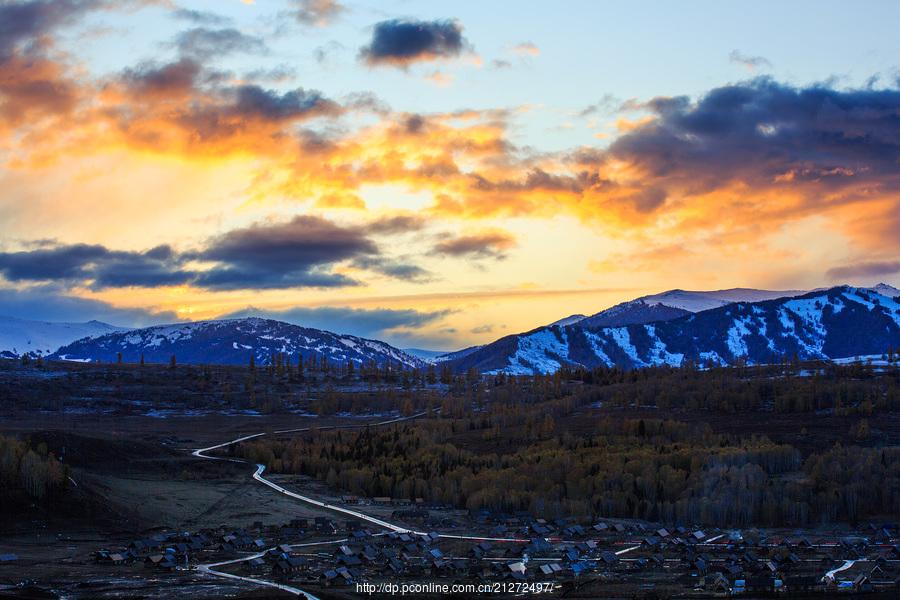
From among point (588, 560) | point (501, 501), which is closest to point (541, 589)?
point (588, 560)

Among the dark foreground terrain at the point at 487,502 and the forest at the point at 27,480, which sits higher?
the forest at the point at 27,480

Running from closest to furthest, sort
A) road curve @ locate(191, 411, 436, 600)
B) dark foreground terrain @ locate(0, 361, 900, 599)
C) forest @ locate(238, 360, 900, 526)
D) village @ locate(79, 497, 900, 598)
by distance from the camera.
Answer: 1. road curve @ locate(191, 411, 436, 600)
2. village @ locate(79, 497, 900, 598)
3. dark foreground terrain @ locate(0, 361, 900, 599)
4. forest @ locate(238, 360, 900, 526)

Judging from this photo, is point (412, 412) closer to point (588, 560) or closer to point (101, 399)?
point (101, 399)

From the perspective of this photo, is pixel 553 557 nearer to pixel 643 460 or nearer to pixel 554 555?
pixel 554 555

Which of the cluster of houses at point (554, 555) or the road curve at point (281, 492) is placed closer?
the road curve at point (281, 492)

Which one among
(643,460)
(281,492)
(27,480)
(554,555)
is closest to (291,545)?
(554,555)

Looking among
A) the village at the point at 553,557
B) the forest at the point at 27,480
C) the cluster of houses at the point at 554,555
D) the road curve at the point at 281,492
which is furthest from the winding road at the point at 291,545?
the forest at the point at 27,480

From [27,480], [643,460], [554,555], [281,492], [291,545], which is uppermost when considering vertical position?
[27,480]

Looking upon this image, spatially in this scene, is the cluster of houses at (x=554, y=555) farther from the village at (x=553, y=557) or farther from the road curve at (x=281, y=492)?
the road curve at (x=281, y=492)

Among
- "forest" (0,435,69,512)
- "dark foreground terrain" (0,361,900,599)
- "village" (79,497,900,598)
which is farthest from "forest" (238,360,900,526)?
"forest" (0,435,69,512)

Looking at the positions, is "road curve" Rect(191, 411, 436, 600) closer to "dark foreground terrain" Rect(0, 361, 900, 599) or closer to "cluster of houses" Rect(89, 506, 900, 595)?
"dark foreground terrain" Rect(0, 361, 900, 599)
